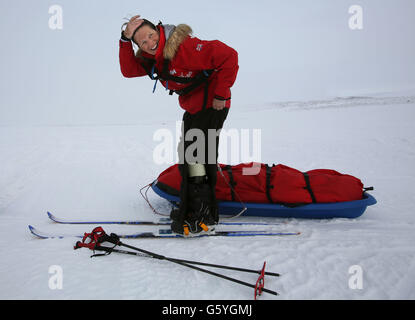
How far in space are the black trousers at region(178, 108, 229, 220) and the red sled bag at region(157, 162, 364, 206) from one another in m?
0.40

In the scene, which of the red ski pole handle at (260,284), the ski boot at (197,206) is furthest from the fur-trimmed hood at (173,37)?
the red ski pole handle at (260,284)

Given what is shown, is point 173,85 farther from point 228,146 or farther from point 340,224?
point 228,146

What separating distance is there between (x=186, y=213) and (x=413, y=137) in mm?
5250

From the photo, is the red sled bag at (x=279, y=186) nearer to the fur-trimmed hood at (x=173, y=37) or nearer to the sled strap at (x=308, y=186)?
the sled strap at (x=308, y=186)

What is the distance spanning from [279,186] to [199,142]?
912 mm

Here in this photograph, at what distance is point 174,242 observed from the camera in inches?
91.2

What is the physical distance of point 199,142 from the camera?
248cm

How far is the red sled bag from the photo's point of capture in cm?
269

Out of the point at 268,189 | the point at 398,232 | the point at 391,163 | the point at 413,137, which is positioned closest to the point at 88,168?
the point at 268,189

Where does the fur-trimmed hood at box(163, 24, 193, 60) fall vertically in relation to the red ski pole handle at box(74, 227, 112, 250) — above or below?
above

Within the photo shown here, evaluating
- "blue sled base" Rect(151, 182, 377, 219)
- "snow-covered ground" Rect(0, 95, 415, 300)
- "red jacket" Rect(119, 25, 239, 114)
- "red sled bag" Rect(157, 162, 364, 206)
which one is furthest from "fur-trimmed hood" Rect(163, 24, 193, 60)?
"snow-covered ground" Rect(0, 95, 415, 300)

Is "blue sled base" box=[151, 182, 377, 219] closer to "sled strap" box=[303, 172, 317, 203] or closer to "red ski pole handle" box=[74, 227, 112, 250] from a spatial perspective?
"sled strap" box=[303, 172, 317, 203]

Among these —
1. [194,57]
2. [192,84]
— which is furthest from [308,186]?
[194,57]

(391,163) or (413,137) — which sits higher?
(413,137)
